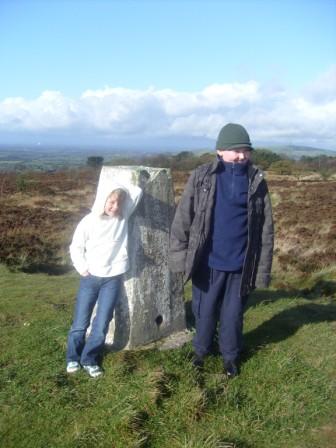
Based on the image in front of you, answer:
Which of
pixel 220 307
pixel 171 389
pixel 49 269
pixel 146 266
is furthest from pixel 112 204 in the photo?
pixel 49 269

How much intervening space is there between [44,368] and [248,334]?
2.35 metres

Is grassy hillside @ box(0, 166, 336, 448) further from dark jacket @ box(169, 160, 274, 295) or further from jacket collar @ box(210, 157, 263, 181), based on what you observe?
jacket collar @ box(210, 157, 263, 181)

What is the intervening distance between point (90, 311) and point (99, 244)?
0.66 meters

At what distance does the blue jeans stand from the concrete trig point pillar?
0.38 m

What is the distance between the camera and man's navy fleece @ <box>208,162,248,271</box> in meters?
4.31

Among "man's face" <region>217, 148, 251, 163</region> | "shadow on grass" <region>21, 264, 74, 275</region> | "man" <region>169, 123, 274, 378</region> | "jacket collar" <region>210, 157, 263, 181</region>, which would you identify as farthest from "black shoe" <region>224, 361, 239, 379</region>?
"shadow on grass" <region>21, 264, 74, 275</region>

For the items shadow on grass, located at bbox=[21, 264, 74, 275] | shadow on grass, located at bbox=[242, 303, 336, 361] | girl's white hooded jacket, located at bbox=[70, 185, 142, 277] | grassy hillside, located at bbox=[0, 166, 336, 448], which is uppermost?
girl's white hooded jacket, located at bbox=[70, 185, 142, 277]

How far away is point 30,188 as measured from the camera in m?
28.7

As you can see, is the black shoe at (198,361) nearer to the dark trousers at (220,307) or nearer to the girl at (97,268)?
the dark trousers at (220,307)

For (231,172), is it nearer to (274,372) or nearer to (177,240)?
(177,240)

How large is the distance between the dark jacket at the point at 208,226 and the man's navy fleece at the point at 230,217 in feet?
0.23

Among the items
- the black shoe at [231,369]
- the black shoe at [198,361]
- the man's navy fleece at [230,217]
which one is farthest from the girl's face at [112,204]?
the black shoe at [231,369]

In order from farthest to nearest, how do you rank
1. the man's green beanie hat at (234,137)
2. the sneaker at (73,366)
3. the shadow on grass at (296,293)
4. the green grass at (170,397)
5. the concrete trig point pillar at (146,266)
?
the shadow on grass at (296,293)
the concrete trig point pillar at (146,266)
the sneaker at (73,366)
the man's green beanie hat at (234,137)
the green grass at (170,397)

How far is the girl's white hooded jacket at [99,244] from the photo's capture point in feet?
14.9
